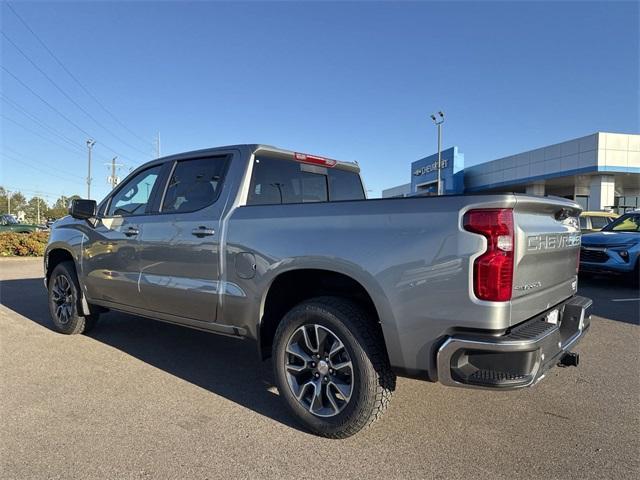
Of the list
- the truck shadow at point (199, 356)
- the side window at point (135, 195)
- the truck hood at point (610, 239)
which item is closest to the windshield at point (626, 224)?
the truck hood at point (610, 239)

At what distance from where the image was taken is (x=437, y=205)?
8.61ft

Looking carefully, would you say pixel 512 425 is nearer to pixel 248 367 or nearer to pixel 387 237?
pixel 387 237

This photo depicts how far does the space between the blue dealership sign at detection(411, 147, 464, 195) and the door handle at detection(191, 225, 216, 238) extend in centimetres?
3633

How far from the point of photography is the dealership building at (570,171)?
2773cm

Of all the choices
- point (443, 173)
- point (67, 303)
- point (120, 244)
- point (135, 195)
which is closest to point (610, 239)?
point (135, 195)

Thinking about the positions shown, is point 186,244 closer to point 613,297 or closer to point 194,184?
point 194,184

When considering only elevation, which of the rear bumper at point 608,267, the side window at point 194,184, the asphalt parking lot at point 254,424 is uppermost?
the side window at point 194,184

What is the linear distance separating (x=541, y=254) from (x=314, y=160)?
7.59ft

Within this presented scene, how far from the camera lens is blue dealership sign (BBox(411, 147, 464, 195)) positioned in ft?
141

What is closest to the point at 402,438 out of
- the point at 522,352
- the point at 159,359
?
the point at 522,352

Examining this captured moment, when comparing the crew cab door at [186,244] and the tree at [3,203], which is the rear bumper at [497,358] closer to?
the crew cab door at [186,244]

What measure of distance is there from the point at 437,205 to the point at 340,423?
4.93ft

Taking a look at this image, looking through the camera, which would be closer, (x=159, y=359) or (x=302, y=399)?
(x=302, y=399)

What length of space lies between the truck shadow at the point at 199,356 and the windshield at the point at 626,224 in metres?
9.00
